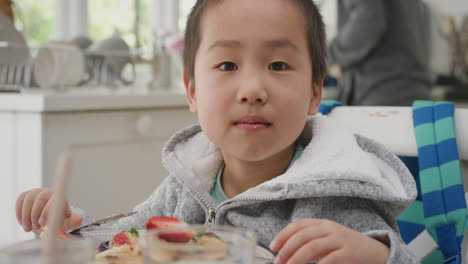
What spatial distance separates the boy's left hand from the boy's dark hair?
0.36 metres

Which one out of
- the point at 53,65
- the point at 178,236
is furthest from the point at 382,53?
the point at 178,236

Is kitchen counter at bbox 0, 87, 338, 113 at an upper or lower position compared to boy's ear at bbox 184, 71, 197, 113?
lower

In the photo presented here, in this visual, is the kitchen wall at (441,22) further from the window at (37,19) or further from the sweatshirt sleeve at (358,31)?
the window at (37,19)

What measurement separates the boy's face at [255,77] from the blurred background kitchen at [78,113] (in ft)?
2.47

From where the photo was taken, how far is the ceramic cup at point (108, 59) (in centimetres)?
206

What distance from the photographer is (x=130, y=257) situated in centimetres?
54

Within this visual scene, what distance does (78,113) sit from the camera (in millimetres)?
1561

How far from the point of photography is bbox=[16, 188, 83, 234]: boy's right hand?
2.56ft

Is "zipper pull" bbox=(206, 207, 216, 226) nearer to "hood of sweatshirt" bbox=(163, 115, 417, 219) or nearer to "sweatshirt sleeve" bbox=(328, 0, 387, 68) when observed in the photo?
"hood of sweatshirt" bbox=(163, 115, 417, 219)

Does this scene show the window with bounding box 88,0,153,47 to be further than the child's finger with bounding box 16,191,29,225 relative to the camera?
Yes

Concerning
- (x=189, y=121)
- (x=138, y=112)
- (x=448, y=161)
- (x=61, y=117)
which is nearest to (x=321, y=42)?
(x=448, y=161)

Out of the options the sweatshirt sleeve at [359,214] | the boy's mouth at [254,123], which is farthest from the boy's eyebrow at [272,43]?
the sweatshirt sleeve at [359,214]

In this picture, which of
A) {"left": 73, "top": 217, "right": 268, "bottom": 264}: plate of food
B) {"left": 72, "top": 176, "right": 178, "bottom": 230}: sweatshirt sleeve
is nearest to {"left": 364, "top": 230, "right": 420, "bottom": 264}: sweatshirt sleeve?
{"left": 73, "top": 217, "right": 268, "bottom": 264}: plate of food

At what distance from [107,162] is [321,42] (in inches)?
38.3
